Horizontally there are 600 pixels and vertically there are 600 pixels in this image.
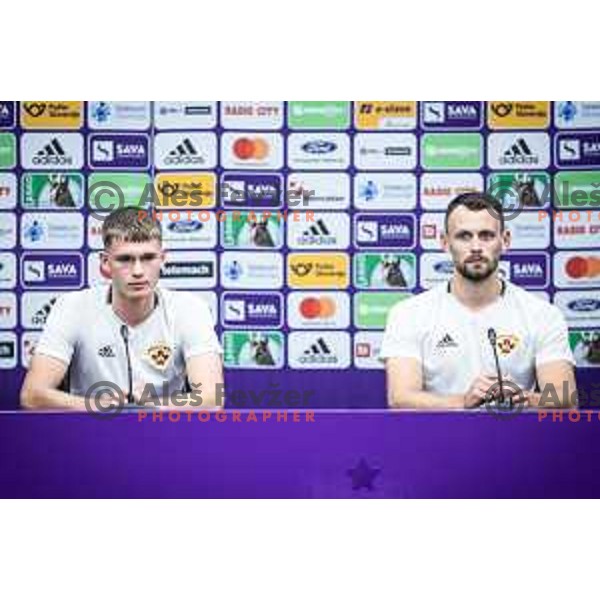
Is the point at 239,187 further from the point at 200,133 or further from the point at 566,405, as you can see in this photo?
the point at 566,405

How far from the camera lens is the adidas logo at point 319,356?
3359mm

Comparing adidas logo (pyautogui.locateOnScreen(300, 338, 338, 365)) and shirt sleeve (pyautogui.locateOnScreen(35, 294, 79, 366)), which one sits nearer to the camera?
shirt sleeve (pyautogui.locateOnScreen(35, 294, 79, 366))

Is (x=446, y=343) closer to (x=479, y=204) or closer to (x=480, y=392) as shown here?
(x=480, y=392)

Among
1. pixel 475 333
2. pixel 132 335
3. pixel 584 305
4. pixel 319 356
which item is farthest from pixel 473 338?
pixel 132 335

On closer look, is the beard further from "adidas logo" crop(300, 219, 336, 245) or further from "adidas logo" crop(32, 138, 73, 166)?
"adidas logo" crop(32, 138, 73, 166)

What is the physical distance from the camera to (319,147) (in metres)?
3.29

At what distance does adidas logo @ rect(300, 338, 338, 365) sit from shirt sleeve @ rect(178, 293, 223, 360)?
0.28 metres

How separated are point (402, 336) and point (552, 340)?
1.40 feet

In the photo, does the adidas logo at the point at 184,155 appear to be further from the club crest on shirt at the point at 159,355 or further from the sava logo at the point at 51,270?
the club crest on shirt at the point at 159,355

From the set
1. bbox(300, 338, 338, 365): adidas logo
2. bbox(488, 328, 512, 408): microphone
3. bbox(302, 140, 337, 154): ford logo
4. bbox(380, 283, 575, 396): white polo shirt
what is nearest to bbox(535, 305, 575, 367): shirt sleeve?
bbox(380, 283, 575, 396): white polo shirt

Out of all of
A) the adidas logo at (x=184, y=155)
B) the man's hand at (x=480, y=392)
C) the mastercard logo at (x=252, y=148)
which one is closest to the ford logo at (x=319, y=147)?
the mastercard logo at (x=252, y=148)

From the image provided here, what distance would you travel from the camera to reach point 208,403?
3.08m

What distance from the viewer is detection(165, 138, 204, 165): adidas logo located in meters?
3.28

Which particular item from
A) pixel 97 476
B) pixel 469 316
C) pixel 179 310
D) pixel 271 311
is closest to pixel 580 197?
pixel 469 316
